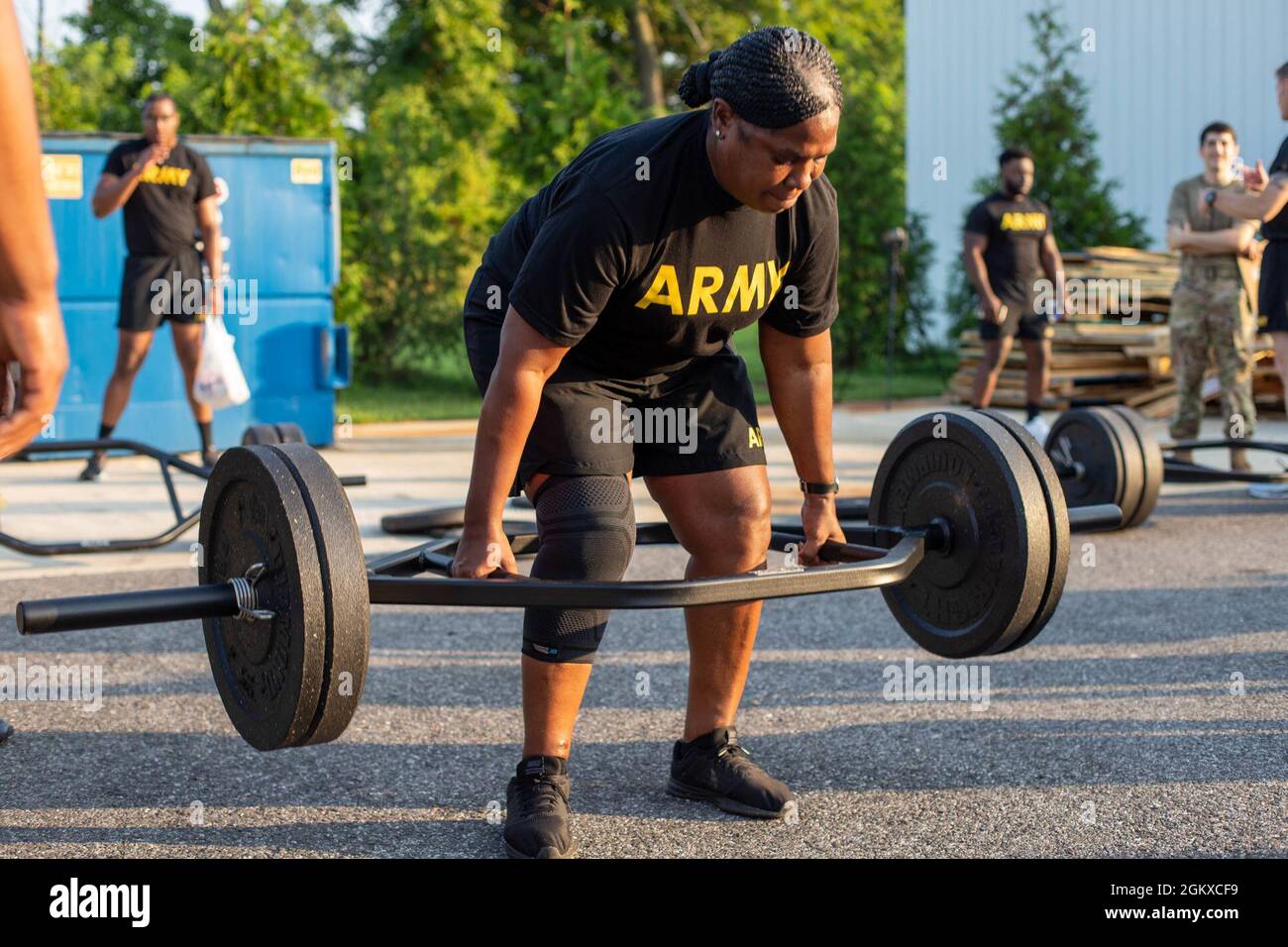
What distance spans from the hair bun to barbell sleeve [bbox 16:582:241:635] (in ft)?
4.50

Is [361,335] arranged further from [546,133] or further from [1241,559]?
[1241,559]

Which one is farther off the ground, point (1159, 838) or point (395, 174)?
point (395, 174)

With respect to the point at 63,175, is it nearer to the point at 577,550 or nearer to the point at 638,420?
the point at 638,420

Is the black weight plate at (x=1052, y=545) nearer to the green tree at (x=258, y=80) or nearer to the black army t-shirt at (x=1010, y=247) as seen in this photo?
the black army t-shirt at (x=1010, y=247)

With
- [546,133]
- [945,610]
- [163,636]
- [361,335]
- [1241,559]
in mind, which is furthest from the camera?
[361,335]

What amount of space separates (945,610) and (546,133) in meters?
10.7

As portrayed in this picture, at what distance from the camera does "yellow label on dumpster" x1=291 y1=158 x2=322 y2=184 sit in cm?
1033

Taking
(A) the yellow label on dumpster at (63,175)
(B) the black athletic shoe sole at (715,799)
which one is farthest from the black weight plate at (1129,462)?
(A) the yellow label on dumpster at (63,175)

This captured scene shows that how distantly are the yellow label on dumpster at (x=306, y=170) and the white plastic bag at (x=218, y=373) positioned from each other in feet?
8.00

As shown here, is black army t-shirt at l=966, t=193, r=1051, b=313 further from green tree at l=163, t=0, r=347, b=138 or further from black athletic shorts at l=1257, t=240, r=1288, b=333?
green tree at l=163, t=0, r=347, b=138

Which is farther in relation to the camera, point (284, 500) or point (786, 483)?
point (786, 483)

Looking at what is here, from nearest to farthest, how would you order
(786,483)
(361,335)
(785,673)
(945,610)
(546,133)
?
(945,610)
(785,673)
(786,483)
(546,133)
(361,335)
